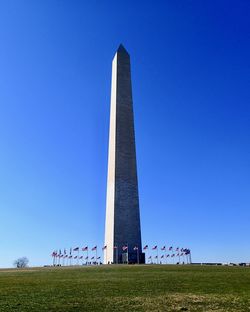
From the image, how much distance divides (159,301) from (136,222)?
153ft

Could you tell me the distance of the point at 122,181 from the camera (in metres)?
61.3

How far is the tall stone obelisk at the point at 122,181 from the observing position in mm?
59312

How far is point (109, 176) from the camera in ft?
209

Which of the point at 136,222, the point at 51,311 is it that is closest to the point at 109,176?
the point at 136,222

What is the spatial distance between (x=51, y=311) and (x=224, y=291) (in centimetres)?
821

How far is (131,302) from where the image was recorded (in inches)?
577

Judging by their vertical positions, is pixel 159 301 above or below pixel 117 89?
below

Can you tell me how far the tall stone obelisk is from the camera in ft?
195

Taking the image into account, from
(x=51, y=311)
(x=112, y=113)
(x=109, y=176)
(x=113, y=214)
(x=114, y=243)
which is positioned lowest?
(x=51, y=311)

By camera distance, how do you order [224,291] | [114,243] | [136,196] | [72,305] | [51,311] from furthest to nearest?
[136,196], [114,243], [224,291], [72,305], [51,311]

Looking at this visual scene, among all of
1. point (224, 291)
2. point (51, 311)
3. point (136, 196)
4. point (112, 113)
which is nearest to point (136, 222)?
point (136, 196)

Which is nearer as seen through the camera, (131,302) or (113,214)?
(131,302)

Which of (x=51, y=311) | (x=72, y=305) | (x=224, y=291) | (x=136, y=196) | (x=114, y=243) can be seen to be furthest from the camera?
Answer: (x=136, y=196)

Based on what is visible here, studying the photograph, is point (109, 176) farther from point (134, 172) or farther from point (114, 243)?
point (114, 243)
